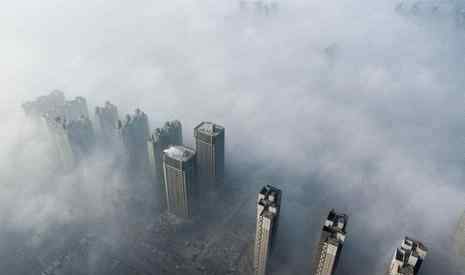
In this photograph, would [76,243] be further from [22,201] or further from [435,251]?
[435,251]

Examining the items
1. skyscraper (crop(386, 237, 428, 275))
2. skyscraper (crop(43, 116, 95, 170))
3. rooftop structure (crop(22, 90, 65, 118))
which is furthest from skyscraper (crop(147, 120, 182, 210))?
skyscraper (crop(386, 237, 428, 275))

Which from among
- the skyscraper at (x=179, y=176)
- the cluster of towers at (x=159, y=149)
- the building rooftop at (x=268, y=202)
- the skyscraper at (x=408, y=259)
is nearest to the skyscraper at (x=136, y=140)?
the cluster of towers at (x=159, y=149)

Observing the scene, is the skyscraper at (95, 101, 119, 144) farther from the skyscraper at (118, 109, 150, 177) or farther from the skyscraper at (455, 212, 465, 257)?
the skyscraper at (455, 212, 465, 257)

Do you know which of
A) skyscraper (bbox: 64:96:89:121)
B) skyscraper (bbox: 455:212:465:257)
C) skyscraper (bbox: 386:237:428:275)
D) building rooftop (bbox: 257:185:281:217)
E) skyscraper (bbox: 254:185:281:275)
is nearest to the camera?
skyscraper (bbox: 386:237:428:275)

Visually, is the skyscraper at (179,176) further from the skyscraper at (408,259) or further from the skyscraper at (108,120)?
the skyscraper at (408,259)

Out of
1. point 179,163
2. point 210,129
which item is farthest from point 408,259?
point 210,129

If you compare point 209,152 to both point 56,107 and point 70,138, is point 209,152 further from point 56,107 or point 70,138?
point 56,107

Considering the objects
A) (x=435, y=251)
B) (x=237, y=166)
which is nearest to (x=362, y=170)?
(x=435, y=251)

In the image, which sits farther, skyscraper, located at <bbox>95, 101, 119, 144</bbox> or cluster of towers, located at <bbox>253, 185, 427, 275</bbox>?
skyscraper, located at <bbox>95, 101, 119, 144</bbox>
